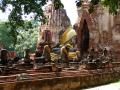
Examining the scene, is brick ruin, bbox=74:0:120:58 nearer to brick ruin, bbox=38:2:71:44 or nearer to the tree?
brick ruin, bbox=38:2:71:44

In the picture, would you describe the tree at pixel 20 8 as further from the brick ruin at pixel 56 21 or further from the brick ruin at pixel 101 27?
the brick ruin at pixel 56 21

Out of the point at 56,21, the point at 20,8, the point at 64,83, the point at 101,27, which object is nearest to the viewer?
the point at 20,8

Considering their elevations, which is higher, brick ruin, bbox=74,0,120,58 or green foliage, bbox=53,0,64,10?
brick ruin, bbox=74,0,120,58

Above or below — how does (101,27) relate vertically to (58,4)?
above

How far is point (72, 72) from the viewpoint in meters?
15.6

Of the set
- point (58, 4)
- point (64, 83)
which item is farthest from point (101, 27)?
point (58, 4)

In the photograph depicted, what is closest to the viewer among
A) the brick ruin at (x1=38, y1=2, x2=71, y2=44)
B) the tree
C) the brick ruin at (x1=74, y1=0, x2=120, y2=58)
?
the tree

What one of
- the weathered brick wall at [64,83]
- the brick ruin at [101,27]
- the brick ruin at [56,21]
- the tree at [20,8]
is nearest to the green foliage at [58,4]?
the tree at [20,8]

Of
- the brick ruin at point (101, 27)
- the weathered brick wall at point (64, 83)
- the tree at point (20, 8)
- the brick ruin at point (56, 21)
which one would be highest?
the brick ruin at point (56, 21)

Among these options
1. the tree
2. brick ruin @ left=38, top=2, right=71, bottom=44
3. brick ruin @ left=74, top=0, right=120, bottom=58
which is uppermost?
brick ruin @ left=38, top=2, right=71, bottom=44

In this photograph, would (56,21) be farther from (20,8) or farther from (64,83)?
(20,8)

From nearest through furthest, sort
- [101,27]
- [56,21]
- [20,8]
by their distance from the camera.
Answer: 1. [20,8]
2. [101,27]
3. [56,21]

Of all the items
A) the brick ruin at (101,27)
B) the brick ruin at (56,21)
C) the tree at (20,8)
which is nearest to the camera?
the tree at (20,8)

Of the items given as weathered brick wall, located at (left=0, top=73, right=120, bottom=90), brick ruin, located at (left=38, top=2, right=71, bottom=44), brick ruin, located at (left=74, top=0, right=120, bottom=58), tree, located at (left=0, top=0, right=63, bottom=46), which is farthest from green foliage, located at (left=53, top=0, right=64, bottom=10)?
brick ruin, located at (left=38, top=2, right=71, bottom=44)
